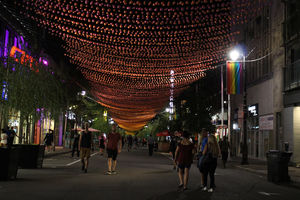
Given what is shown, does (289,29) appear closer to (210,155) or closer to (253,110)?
(253,110)

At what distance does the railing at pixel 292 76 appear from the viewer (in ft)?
79.8

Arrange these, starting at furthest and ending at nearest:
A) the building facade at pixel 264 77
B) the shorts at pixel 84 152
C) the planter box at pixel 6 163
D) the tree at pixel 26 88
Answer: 1. the building facade at pixel 264 77
2. the tree at pixel 26 88
3. the shorts at pixel 84 152
4. the planter box at pixel 6 163

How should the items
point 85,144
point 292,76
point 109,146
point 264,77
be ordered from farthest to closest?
point 264,77, point 292,76, point 85,144, point 109,146

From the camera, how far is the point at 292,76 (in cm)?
2522

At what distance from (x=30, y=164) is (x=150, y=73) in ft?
37.4

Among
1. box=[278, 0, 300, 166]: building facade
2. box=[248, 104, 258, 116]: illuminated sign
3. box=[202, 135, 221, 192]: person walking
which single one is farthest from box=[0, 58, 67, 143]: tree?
box=[248, 104, 258, 116]: illuminated sign

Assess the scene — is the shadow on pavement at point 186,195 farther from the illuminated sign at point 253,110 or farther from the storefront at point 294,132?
the illuminated sign at point 253,110

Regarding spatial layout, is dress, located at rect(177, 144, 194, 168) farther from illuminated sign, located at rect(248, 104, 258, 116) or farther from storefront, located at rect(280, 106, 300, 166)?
illuminated sign, located at rect(248, 104, 258, 116)

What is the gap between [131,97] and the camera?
113ft

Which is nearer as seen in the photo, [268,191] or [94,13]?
[268,191]

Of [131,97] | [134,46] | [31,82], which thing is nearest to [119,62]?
[134,46]

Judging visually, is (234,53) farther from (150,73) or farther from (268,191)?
(268,191)

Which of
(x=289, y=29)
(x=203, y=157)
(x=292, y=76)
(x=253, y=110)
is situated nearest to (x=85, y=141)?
(x=203, y=157)

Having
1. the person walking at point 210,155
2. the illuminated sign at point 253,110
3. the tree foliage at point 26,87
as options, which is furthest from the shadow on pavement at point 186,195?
the illuminated sign at point 253,110
